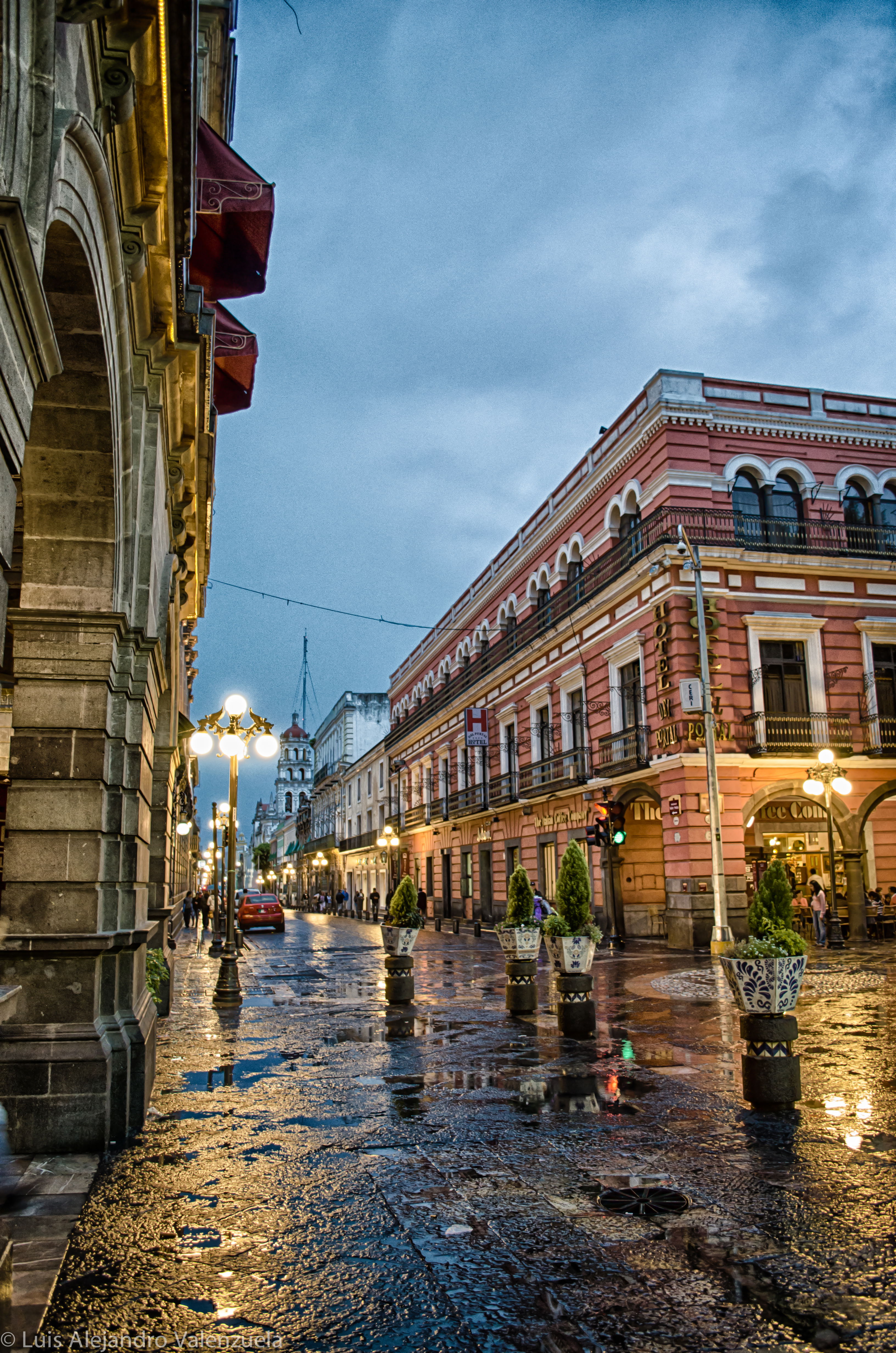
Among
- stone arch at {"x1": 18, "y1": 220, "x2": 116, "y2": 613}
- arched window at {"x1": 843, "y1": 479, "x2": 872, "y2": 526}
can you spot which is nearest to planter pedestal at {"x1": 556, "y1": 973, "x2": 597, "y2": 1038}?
stone arch at {"x1": 18, "y1": 220, "x2": 116, "y2": 613}

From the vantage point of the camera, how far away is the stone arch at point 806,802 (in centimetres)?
2239

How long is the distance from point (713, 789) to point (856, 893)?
6398 millimetres

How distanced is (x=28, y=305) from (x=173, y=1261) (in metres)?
3.96

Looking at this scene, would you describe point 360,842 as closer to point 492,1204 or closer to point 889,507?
point 889,507

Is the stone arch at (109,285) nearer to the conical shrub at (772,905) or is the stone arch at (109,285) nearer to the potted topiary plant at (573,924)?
the conical shrub at (772,905)

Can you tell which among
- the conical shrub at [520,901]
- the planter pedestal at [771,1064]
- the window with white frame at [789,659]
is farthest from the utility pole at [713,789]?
the planter pedestal at [771,1064]

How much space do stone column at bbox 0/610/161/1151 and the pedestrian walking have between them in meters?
18.8

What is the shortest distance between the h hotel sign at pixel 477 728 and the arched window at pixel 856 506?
47.4 ft

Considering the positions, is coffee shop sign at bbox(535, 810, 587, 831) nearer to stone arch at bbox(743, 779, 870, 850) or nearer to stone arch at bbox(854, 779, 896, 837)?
stone arch at bbox(743, 779, 870, 850)

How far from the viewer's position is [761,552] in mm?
23031

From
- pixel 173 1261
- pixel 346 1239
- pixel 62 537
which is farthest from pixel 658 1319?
pixel 62 537

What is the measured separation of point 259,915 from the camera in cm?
3928

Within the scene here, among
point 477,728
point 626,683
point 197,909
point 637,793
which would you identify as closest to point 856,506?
point 626,683

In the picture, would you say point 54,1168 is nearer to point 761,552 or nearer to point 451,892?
point 761,552
